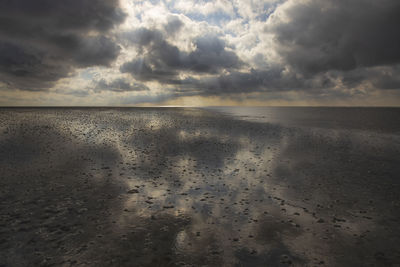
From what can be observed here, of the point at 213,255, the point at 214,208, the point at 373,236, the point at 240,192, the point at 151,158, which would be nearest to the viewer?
the point at 213,255

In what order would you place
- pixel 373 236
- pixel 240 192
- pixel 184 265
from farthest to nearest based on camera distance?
pixel 240 192 < pixel 373 236 < pixel 184 265

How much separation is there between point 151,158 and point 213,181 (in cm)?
772

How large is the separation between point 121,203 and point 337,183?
12.8 meters

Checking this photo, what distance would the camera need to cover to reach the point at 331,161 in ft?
63.8

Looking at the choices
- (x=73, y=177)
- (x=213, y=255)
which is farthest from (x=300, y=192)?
(x=73, y=177)

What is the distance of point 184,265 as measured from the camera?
625cm

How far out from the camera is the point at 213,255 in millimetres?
6703

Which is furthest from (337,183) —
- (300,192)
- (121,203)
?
(121,203)

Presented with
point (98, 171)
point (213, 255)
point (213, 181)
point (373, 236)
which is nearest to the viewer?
point (213, 255)

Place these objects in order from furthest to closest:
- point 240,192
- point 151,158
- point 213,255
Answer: point 151,158
point 240,192
point 213,255

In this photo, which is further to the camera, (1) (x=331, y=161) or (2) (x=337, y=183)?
(1) (x=331, y=161)

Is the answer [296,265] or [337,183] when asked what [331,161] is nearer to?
[337,183]

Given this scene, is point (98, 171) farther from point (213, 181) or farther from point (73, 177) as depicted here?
point (213, 181)

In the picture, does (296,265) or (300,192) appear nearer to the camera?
(296,265)
